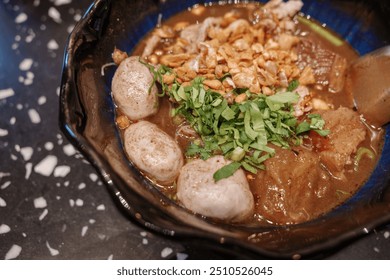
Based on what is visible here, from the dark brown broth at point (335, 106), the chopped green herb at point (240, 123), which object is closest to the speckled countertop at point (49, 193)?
the dark brown broth at point (335, 106)

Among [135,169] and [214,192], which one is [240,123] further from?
[135,169]

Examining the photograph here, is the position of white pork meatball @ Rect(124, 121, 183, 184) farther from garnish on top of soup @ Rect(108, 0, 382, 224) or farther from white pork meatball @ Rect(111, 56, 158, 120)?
white pork meatball @ Rect(111, 56, 158, 120)

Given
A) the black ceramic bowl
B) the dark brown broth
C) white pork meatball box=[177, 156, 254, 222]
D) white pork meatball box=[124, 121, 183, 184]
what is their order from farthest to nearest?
the dark brown broth, white pork meatball box=[124, 121, 183, 184], white pork meatball box=[177, 156, 254, 222], the black ceramic bowl

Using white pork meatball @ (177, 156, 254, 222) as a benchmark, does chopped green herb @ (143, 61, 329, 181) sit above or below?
above

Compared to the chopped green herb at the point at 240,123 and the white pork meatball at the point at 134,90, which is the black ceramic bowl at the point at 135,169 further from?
the chopped green herb at the point at 240,123

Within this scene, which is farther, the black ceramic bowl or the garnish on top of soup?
the garnish on top of soup

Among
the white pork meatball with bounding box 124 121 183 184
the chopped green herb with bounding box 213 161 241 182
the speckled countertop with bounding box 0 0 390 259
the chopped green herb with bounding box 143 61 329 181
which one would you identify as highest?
the chopped green herb with bounding box 143 61 329 181

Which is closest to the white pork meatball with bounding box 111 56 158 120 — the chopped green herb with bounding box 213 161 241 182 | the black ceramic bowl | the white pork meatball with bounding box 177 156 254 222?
the black ceramic bowl

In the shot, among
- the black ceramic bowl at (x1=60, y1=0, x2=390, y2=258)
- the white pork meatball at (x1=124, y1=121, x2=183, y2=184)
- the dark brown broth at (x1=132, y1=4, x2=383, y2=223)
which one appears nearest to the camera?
the black ceramic bowl at (x1=60, y1=0, x2=390, y2=258)
